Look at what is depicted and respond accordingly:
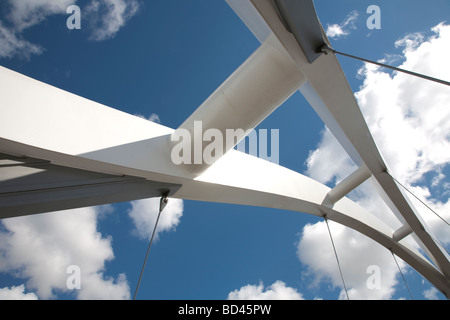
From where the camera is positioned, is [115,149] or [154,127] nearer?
[115,149]

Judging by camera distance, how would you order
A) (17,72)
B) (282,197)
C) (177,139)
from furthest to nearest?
(282,197)
(177,139)
(17,72)

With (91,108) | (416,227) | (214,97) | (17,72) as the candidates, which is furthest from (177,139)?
(416,227)

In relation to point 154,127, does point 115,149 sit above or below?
below

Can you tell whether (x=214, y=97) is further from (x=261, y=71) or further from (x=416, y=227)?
(x=416, y=227)

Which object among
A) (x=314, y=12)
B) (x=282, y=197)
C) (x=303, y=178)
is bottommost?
(x=314, y=12)

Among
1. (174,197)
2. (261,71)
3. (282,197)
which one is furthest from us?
(282,197)
